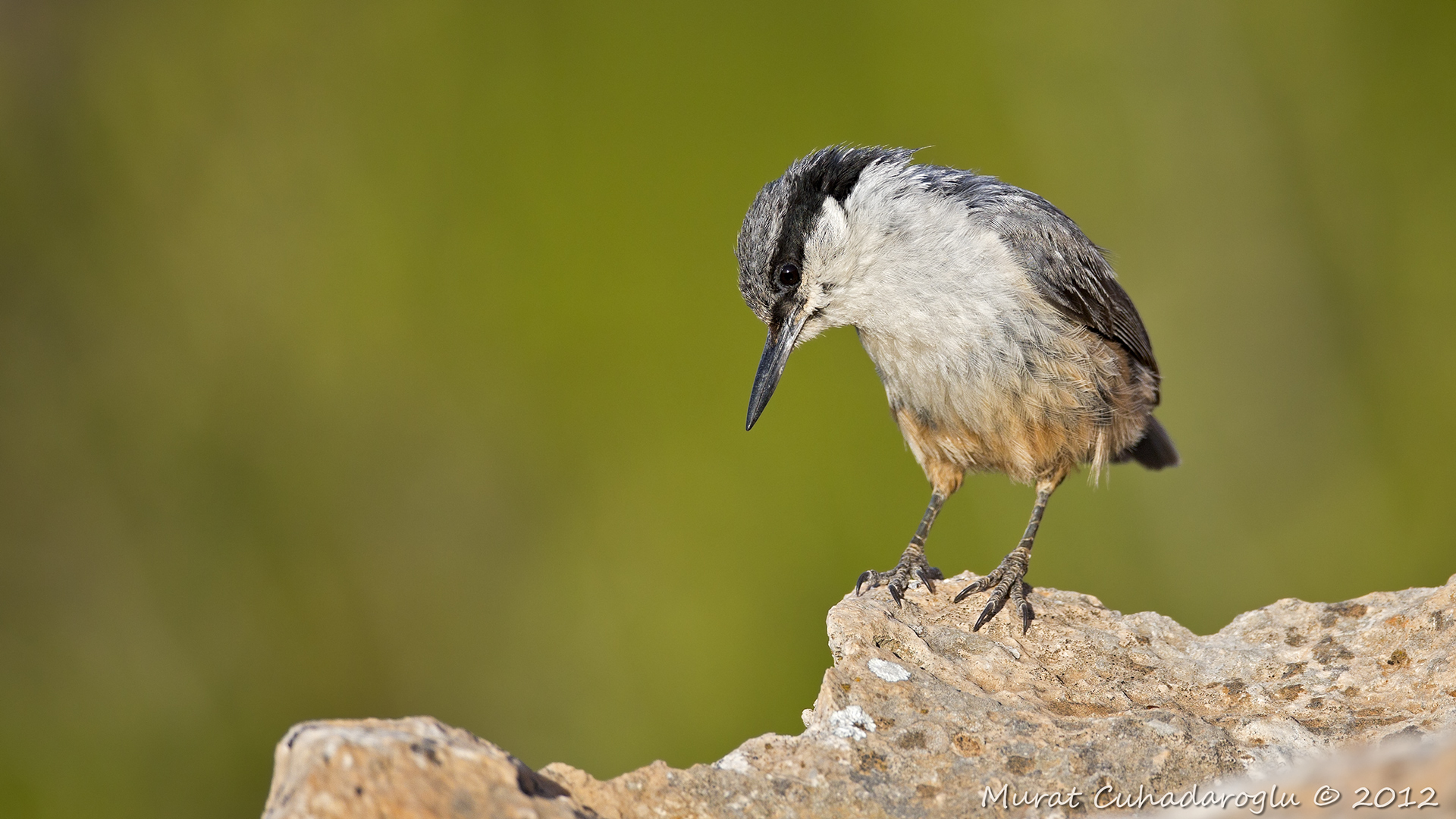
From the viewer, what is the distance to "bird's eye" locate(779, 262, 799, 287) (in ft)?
13.0

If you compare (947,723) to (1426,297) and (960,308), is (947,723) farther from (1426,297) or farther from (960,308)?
(1426,297)

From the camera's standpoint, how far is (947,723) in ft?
8.66

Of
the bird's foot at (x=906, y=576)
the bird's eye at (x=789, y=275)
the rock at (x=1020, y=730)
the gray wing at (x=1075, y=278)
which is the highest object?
the gray wing at (x=1075, y=278)

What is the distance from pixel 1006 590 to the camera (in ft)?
11.4

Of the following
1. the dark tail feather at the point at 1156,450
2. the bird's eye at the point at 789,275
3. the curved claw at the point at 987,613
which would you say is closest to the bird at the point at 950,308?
the bird's eye at the point at 789,275

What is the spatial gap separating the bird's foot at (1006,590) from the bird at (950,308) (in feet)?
0.04

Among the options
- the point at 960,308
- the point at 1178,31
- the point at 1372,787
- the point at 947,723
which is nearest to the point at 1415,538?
the point at 1178,31

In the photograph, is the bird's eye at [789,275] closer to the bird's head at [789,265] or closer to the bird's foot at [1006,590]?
the bird's head at [789,265]

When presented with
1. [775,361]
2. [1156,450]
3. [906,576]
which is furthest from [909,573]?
[1156,450]

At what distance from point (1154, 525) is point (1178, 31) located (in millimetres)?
2558

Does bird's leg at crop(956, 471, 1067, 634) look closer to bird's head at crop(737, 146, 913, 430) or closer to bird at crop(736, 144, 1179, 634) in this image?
bird at crop(736, 144, 1179, 634)

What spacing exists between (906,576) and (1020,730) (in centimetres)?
125

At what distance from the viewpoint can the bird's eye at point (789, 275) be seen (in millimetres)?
3951

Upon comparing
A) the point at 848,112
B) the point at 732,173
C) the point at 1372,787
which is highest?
the point at 848,112
